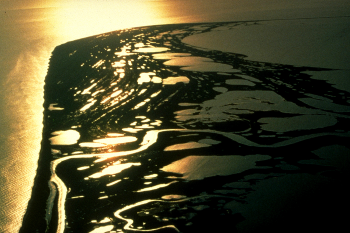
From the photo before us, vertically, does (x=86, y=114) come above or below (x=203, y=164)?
above

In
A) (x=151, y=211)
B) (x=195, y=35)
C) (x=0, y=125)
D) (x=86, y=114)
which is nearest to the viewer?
(x=151, y=211)

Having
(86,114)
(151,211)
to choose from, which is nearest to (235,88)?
(86,114)

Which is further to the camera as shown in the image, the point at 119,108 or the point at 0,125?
the point at 119,108

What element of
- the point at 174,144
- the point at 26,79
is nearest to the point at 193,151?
the point at 174,144

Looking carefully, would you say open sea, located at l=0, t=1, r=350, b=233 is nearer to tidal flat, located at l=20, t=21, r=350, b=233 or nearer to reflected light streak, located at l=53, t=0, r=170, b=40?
tidal flat, located at l=20, t=21, r=350, b=233

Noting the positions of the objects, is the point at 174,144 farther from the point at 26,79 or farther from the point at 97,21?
the point at 97,21

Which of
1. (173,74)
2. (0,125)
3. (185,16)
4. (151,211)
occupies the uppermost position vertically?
(185,16)

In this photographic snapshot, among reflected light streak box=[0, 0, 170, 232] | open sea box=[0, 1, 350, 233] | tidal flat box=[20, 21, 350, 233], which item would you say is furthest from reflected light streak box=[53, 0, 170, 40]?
tidal flat box=[20, 21, 350, 233]

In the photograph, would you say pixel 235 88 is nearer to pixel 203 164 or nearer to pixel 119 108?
pixel 119 108

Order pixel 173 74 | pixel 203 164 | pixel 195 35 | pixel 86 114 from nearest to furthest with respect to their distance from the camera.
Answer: pixel 203 164 → pixel 86 114 → pixel 173 74 → pixel 195 35
